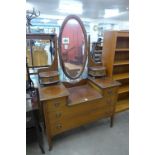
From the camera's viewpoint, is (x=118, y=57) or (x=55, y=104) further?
(x=118, y=57)

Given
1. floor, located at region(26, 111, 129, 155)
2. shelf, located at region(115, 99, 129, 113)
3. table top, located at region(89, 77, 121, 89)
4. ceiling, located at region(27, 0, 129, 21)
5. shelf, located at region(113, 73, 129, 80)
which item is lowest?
floor, located at region(26, 111, 129, 155)

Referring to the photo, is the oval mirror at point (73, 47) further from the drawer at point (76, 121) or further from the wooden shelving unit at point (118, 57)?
the drawer at point (76, 121)

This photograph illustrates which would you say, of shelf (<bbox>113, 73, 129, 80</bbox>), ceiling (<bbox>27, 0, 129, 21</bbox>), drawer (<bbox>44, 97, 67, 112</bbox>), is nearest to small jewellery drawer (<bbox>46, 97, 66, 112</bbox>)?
drawer (<bbox>44, 97, 67, 112</bbox>)

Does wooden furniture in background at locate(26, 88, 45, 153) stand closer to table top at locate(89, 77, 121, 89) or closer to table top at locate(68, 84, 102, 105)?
table top at locate(68, 84, 102, 105)

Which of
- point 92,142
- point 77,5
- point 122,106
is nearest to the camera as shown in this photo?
point 92,142

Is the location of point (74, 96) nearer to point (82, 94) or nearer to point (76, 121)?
point (82, 94)

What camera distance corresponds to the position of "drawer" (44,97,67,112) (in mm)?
1696

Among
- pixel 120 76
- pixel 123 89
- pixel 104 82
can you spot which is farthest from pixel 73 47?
pixel 123 89

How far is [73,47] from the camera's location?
7.37ft

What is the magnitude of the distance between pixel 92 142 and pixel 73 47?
1.40 m
